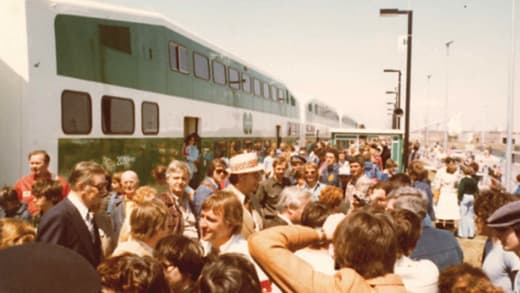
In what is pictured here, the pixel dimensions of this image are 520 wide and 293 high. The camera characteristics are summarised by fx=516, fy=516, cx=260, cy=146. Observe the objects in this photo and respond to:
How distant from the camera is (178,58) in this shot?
1129 centimetres

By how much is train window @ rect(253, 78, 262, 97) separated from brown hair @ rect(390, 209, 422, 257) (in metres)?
14.0

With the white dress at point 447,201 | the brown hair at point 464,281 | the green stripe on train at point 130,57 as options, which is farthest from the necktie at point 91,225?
the white dress at point 447,201

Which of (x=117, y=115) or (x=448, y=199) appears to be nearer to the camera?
(x=117, y=115)

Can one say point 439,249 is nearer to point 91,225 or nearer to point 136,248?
point 136,248

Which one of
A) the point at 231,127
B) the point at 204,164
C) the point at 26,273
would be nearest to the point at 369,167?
the point at 204,164

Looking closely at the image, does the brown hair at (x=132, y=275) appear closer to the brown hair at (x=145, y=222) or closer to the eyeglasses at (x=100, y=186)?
the brown hair at (x=145, y=222)

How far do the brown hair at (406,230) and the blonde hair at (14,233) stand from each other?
246 cm

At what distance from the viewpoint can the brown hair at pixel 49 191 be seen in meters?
4.94

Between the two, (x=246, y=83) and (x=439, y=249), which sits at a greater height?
(x=246, y=83)

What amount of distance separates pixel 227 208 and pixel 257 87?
14.1 metres

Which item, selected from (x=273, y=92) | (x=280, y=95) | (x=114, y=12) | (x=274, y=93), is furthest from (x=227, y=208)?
(x=280, y=95)

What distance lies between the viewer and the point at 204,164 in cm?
1293

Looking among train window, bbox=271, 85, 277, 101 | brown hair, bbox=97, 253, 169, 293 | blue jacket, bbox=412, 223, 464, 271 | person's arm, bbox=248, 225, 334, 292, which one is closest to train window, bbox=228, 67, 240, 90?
train window, bbox=271, 85, 277, 101

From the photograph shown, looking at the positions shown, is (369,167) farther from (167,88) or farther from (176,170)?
(176,170)
